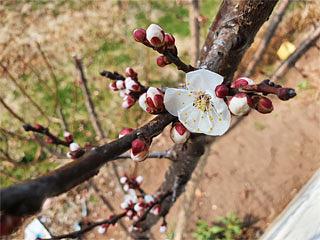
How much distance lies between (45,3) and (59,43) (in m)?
0.60

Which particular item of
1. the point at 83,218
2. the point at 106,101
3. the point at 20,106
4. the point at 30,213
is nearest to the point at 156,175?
the point at 83,218

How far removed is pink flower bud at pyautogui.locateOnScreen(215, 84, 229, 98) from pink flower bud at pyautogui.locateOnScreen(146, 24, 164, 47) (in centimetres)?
14

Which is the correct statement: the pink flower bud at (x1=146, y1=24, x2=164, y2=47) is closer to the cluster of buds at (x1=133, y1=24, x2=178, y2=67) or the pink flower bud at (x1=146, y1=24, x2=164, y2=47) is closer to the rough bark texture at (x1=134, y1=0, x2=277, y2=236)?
the cluster of buds at (x1=133, y1=24, x2=178, y2=67)

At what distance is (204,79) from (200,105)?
0.29 ft

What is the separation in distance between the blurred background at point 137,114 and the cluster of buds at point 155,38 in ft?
6.95

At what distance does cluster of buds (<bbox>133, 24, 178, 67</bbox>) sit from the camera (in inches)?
34.3

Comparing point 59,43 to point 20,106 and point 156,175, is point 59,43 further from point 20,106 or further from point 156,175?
point 156,175

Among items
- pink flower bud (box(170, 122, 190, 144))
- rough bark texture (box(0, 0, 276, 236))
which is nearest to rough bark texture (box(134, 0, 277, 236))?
rough bark texture (box(0, 0, 276, 236))

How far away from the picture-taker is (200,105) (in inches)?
40.3

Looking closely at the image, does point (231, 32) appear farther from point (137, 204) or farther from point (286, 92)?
point (137, 204)

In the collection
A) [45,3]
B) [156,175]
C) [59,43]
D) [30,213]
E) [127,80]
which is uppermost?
[45,3]

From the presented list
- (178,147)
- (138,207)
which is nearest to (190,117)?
(178,147)

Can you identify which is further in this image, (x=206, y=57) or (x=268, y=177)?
(x=268, y=177)

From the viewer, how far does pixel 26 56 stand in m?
4.51
